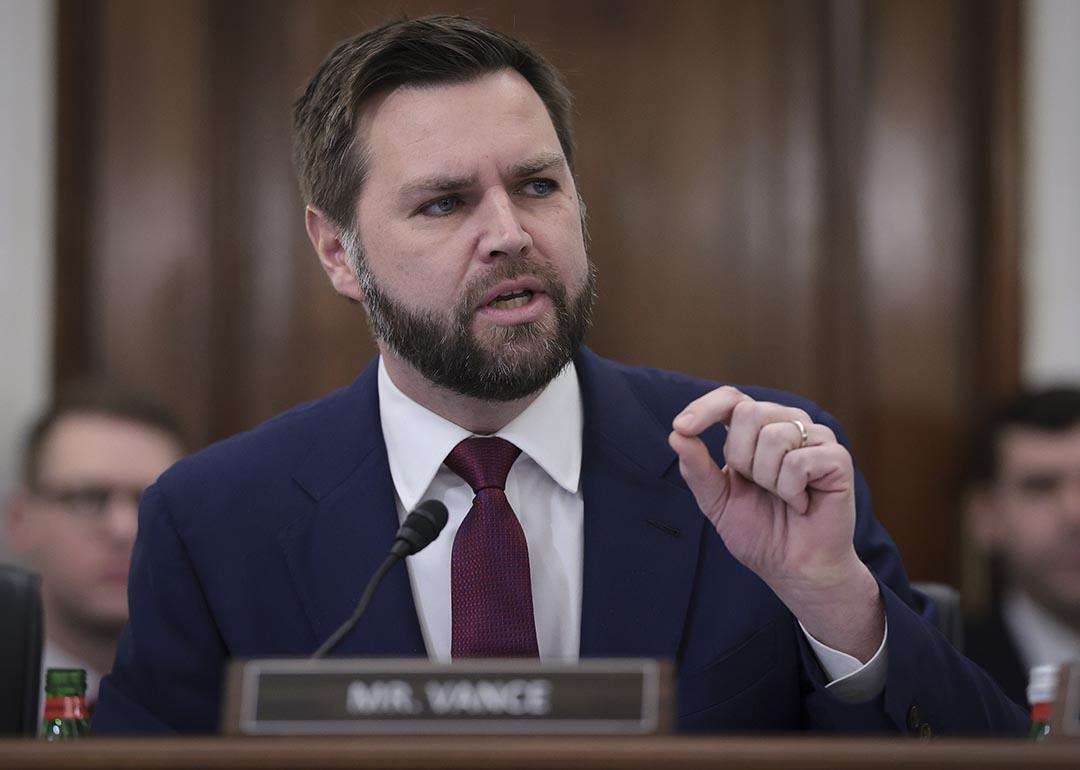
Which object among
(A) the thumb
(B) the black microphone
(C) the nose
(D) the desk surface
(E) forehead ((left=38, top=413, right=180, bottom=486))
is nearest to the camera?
(D) the desk surface

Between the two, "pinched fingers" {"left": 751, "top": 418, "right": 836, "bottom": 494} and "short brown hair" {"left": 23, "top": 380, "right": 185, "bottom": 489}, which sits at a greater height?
"short brown hair" {"left": 23, "top": 380, "right": 185, "bottom": 489}

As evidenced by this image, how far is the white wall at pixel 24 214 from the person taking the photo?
9.70 feet

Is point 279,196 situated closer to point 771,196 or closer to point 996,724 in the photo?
point 771,196

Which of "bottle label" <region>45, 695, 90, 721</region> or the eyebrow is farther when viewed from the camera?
the eyebrow

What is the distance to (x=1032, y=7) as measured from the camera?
305 centimetres

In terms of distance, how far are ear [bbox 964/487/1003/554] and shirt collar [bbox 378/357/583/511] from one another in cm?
146

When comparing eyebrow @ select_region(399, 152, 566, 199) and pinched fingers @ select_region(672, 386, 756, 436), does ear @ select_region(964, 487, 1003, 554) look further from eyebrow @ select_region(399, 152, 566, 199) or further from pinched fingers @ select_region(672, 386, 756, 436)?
pinched fingers @ select_region(672, 386, 756, 436)

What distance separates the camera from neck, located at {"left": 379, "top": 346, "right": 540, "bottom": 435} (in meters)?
1.77

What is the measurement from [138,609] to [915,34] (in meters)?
2.10

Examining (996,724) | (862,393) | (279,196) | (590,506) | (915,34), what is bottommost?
(996,724)

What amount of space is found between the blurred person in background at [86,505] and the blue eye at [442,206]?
120 cm

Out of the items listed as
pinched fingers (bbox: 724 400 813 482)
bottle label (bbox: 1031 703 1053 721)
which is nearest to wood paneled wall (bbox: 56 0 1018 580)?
bottle label (bbox: 1031 703 1053 721)

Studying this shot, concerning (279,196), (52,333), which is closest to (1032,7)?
(279,196)

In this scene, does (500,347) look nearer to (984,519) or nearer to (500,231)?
(500,231)
